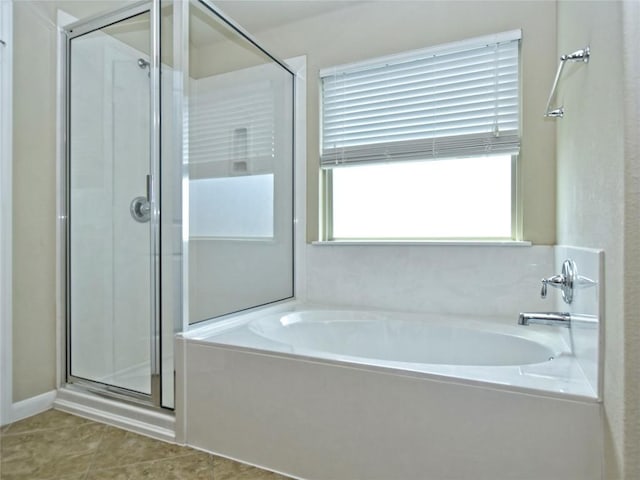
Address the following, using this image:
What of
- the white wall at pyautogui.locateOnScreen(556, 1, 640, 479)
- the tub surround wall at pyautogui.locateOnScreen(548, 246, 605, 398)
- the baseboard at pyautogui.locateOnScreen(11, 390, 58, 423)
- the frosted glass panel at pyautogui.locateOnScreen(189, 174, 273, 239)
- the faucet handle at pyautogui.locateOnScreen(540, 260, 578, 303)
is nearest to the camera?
the white wall at pyautogui.locateOnScreen(556, 1, 640, 479)

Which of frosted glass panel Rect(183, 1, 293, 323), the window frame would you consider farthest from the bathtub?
the window frame

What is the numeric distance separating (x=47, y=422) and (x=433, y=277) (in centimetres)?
214

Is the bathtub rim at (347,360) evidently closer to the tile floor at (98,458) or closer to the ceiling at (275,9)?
the tile floor at (98,458)

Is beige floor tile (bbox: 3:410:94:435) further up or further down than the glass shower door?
further down

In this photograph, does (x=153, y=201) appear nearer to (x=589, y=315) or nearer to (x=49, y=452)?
(x=49, y=452)

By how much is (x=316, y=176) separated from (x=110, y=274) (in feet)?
4.51

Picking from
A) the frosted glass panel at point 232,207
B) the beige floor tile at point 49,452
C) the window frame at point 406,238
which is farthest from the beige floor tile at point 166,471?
the window frame at point 406,238

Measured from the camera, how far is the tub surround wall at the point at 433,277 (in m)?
2.15

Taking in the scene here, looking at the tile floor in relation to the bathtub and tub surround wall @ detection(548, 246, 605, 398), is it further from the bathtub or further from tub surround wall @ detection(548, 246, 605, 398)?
tub surround wall @ detection(548, 246, 605, 398)

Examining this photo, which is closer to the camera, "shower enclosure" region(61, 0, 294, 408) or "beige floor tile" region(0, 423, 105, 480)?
"beige floor tile" region(0, 423, 105, 480)

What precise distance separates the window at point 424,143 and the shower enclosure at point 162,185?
0.39 m

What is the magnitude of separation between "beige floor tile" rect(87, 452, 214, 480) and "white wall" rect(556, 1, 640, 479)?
4.51 feet

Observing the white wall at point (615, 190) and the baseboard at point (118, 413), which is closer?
the white wall at point (615, 190)

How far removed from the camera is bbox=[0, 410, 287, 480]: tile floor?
158cm
